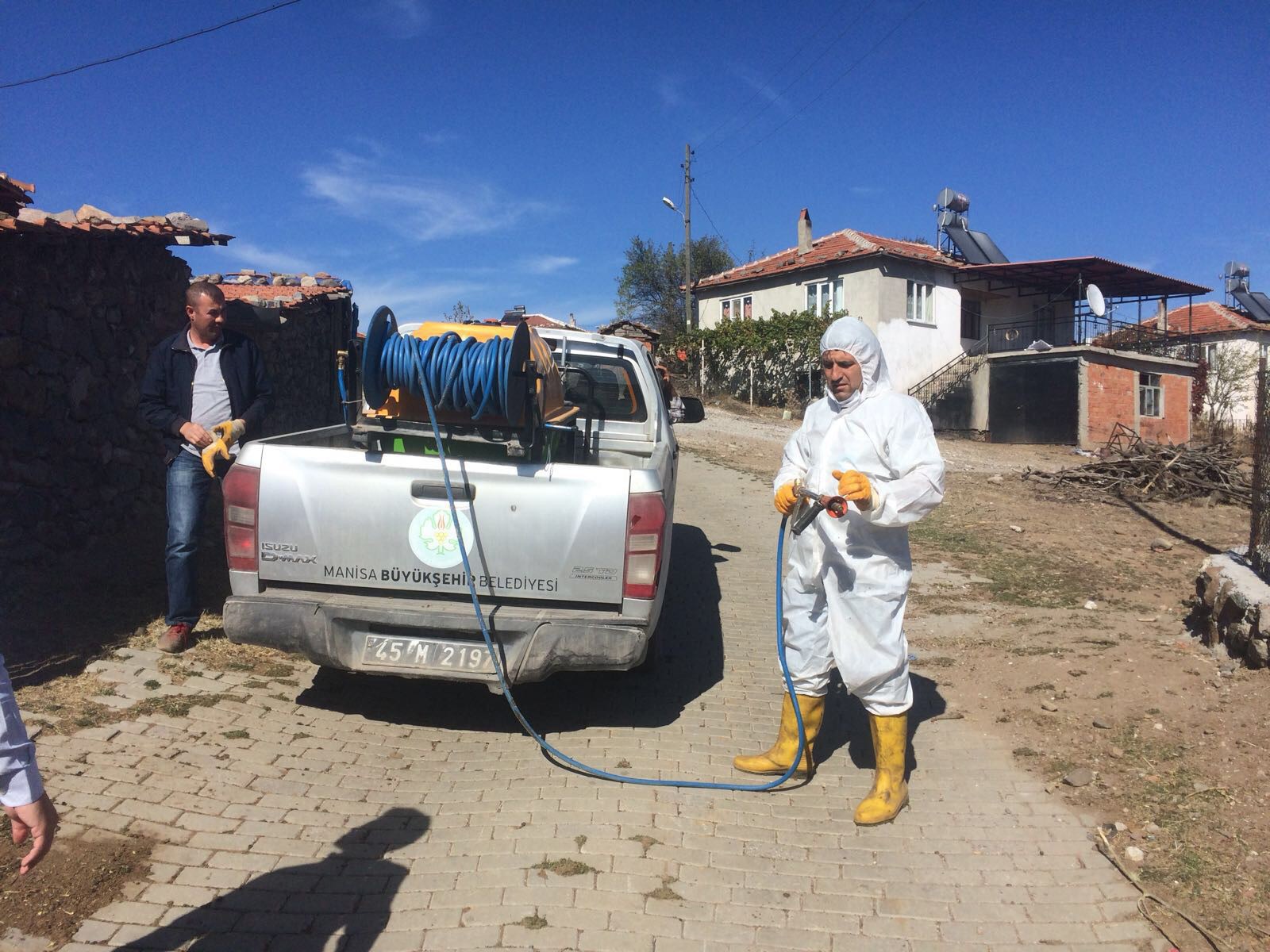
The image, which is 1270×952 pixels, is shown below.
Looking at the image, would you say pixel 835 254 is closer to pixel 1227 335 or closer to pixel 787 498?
pixel 1227 335

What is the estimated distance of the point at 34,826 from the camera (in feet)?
Result: 6.48

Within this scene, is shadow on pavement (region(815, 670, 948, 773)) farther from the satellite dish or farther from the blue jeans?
the satellite dish

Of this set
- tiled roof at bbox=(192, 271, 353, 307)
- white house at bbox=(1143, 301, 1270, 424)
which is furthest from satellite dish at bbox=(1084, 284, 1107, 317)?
tiled roof at bbox=(192, 271, 353, 307)

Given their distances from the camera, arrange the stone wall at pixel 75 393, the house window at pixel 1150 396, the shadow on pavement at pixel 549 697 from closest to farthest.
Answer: the shadow on pavement at pixel 549 697, the stone wall at pixel 75 393, the house window at pixel 1150 396

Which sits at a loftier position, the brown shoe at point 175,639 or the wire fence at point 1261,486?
the wire fence at point 1261,486

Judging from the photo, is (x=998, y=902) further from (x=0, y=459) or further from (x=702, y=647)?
(x=0, y=459)

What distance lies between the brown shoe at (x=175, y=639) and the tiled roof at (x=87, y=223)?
284cm


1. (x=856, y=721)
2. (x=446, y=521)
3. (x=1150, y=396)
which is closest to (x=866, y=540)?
(x=856, y=721)

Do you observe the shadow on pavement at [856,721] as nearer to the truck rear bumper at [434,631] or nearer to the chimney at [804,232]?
the truck rear bumper at [434,631]

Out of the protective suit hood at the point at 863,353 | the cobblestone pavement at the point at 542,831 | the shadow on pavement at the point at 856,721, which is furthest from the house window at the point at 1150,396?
the protective suit hood at the point at 863,353

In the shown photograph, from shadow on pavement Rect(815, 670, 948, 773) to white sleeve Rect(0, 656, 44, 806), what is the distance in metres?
3.44

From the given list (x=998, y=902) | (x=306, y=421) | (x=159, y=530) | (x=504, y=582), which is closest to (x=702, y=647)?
(x=504, y=582)

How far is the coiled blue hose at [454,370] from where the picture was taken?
4.22m

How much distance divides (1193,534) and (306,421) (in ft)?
42.6
